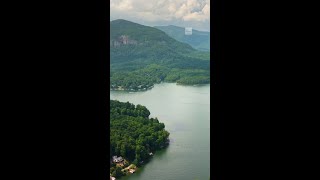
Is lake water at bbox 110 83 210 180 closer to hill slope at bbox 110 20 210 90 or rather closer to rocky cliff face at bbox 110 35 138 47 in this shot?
hill slope at bbox 110 20 210 90

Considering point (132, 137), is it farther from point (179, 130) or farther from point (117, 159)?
point (179, 130)

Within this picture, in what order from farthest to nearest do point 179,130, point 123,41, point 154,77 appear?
point 123,41, point 179,130, point 154,77

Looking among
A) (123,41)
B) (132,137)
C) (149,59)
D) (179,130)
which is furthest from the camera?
(123,41)

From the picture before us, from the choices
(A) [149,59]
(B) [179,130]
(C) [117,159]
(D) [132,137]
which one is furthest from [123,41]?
(C) [117,159]

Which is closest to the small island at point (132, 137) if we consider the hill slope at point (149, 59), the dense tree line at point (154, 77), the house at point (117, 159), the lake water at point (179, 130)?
the house at point (117, 159)

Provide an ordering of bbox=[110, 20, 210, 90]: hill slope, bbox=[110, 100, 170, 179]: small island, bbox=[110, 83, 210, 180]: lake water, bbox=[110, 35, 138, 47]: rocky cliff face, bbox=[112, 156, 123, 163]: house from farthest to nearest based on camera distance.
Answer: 1. bbox=[110, 35, 138, 47]: rocky cliff face
2. bbox=[110, 20, 210, 90]: hill slope
3. bbox=[110, 83, 210, 180]: lake water
4. bbox=[110, 100, 170, 179]: small island
5. bbox=[112, 156, 123, 163]: house

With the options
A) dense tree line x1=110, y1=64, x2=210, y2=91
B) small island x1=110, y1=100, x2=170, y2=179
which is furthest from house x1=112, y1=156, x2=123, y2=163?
dense tree line x1=110, y1=64, x2=210, y2=91

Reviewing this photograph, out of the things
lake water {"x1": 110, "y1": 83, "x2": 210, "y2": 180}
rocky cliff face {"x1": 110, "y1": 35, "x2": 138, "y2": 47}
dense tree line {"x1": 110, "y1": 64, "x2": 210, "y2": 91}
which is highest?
rocky cliff face {"x1": 110, "y1": 35, "x2": 138, "y2": 47}
